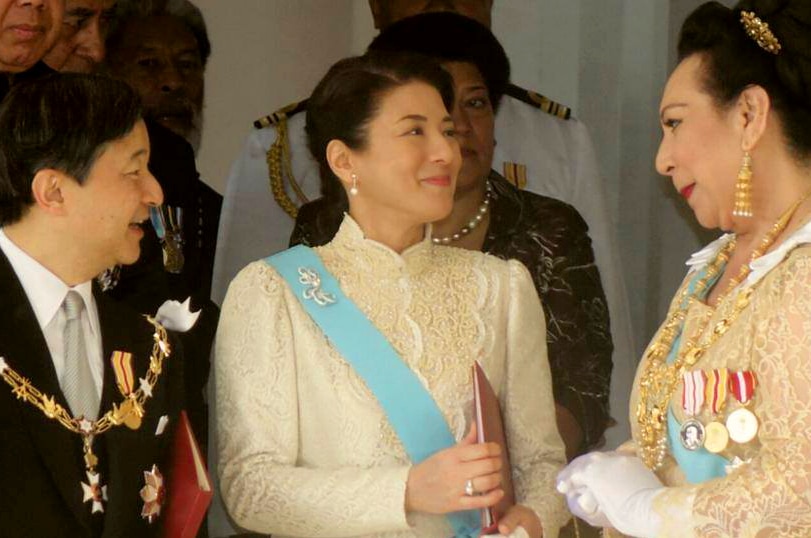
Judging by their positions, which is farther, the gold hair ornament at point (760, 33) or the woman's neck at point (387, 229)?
the woman's neck at point (387, 229)

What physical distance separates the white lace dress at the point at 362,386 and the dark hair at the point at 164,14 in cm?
68

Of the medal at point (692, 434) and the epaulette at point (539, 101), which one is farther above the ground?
the epaulette at point (539, 101)

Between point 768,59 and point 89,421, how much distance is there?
91 centimetres

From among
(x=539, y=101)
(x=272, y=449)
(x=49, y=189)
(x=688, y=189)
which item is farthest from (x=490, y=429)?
(x=539, y=101)

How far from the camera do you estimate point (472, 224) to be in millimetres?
2436

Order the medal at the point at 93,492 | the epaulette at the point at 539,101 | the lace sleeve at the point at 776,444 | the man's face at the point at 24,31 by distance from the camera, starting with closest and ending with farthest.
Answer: the lace sleeve at the point at 776,444 < the medal at the point at 93,492 < the man's face at the point at 24,31 < the epaulette at the point at 539,101

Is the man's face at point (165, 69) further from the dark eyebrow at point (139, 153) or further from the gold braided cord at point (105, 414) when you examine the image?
the gold braided cord at point (105, 414)

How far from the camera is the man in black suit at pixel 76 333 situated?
1.84 m

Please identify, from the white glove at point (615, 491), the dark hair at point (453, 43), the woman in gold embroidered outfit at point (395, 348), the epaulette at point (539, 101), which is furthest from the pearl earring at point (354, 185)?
the epaulette at point (539, 101)

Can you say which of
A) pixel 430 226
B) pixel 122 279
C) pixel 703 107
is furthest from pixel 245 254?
pixel 703 107

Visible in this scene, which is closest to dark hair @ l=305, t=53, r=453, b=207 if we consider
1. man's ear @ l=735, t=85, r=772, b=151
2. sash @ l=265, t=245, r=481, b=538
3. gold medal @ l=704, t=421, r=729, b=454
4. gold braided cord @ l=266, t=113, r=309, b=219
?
sash @ l=265, t=245, r=481, b=538

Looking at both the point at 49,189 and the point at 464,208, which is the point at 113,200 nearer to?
the point at 49,189

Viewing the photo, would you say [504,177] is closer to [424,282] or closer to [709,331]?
[424,282]

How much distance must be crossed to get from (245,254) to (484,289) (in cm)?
61
